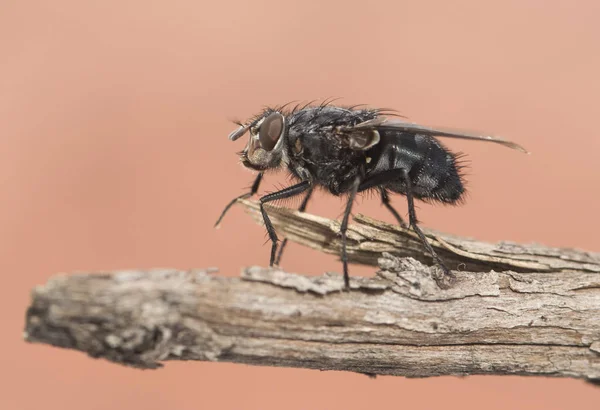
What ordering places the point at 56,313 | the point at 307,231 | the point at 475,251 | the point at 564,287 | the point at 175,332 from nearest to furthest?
the point at 56,313, the point at 175,332, the point at 564,287, the point at 475,251, the point at 307,231

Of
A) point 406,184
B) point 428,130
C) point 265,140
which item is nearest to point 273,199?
point 265,140

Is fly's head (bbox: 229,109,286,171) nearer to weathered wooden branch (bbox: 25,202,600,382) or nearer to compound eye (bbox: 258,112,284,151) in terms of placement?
compound eye (bbox: 258,112,284,151)

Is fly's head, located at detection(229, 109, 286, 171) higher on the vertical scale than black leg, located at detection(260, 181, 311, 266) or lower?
higher

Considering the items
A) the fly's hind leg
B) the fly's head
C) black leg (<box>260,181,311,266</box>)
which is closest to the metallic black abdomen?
the fly's hind leg

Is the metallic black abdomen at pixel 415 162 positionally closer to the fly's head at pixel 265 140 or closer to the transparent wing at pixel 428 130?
the transparent wing at pixel 428 130

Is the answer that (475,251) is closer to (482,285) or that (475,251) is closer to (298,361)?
(482,285)

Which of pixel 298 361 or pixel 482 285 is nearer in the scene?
pixel 298 361

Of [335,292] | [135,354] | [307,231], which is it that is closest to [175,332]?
[135,354]
